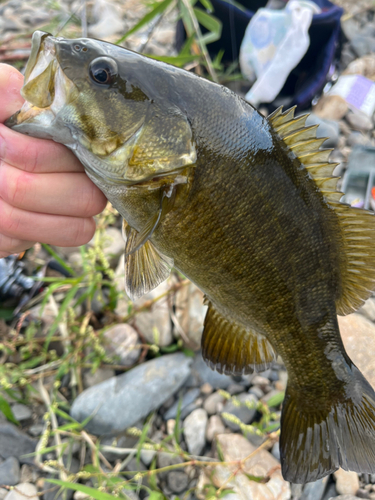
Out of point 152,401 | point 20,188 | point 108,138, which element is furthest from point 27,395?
point 108,138

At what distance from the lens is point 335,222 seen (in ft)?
4.26

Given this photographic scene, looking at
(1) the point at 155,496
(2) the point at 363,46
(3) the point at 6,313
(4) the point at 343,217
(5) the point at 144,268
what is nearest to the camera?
(4) the point at 343,217

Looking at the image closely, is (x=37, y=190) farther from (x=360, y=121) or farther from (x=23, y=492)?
(x=360, y=121)

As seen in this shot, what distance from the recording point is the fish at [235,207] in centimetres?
110

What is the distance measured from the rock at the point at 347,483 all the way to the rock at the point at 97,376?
1.36m

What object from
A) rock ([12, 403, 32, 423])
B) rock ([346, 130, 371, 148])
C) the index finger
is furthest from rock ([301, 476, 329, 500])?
rock ([346, 130, 371, 148])

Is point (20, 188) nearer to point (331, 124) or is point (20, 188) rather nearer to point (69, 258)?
point (69, 258)

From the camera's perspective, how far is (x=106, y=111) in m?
1.11

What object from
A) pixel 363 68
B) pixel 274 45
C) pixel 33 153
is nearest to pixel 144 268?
pixel 33 153

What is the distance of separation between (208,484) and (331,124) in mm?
3482

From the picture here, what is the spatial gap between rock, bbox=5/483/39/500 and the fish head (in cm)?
165

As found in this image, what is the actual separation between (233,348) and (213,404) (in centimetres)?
82

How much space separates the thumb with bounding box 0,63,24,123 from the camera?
1128mm

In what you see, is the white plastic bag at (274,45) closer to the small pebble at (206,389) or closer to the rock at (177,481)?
the small pebble at (206,389)
